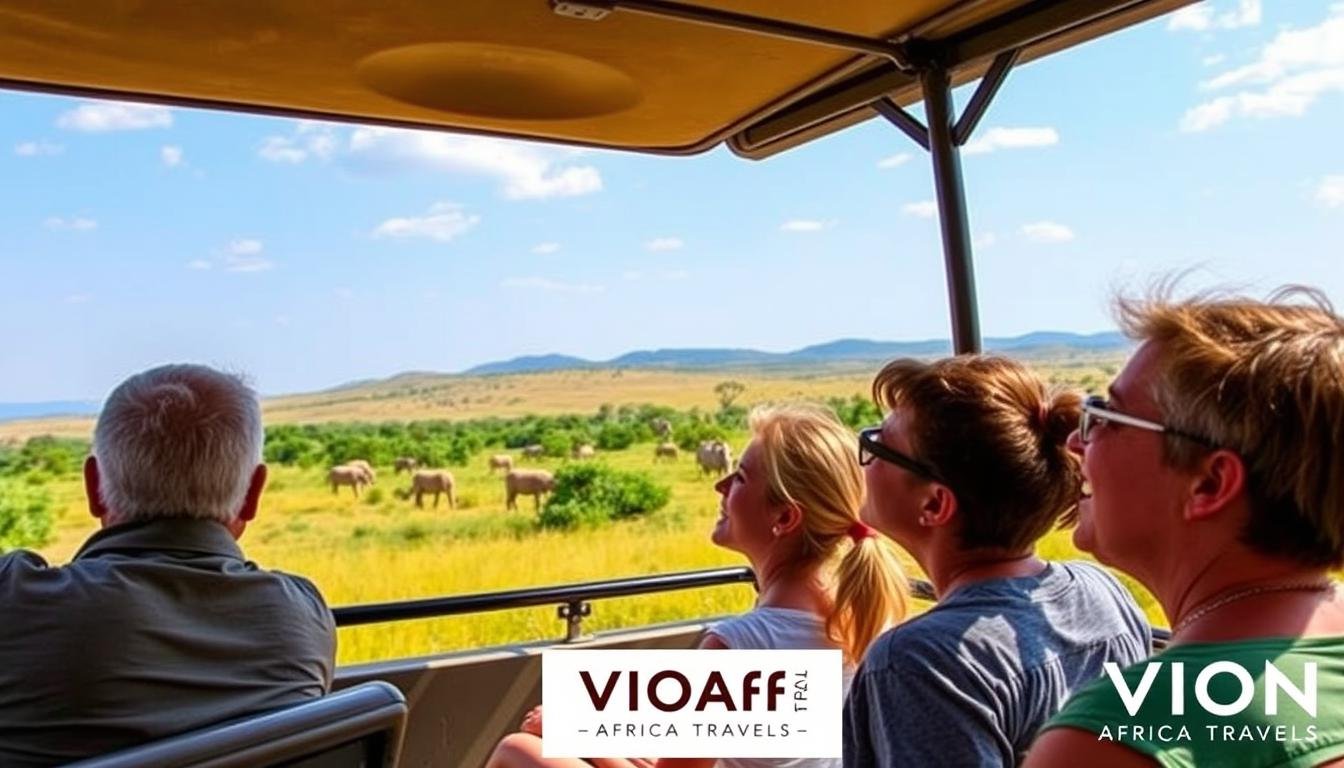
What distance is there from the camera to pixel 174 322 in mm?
2193

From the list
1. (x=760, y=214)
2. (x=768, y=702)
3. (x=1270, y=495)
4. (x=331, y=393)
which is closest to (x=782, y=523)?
(x=768, y=702)

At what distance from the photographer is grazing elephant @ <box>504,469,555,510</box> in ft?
9.79

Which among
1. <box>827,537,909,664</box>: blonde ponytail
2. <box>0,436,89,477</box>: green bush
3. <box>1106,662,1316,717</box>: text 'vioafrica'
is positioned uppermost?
<box>0,436,89,477</box>: green bush

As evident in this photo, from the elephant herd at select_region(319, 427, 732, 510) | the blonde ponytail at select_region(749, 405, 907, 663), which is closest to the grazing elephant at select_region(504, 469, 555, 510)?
the elephant herd at select_region(319, 427, 732, 510)

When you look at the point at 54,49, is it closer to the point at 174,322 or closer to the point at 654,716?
the point at 174,322

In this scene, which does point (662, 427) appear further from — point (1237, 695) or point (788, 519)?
point (1237, 695)

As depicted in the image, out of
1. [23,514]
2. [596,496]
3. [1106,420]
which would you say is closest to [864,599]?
[1106,420]

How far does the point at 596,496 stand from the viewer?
3039 millimetres

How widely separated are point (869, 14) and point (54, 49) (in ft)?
5.05

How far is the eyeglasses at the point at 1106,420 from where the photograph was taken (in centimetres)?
94

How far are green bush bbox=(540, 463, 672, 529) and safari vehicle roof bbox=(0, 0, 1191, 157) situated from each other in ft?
3.56

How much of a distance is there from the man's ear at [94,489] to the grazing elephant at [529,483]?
1.60m

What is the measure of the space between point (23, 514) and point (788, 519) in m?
1.49

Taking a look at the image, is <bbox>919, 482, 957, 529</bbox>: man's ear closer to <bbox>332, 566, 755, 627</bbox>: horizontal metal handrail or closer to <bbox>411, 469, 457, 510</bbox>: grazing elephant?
<bbox>332, 566, 755, 627</bbox>: horizontal metal handrail
